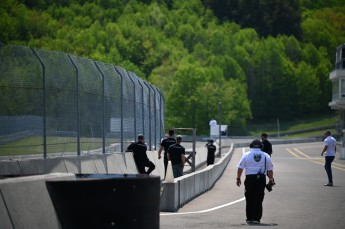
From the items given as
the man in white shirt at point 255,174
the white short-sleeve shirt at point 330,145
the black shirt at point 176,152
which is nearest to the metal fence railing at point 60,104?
the black shirt at point 176,152

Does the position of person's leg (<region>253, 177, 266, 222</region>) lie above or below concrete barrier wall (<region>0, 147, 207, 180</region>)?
below

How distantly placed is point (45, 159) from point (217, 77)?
147 meters

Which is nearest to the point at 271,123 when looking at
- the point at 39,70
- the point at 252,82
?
the point at 252,82

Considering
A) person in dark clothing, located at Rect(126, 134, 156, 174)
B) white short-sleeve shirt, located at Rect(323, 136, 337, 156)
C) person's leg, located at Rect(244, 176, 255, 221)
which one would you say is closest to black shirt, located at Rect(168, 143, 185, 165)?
person in dark clothing, located at Rect(126, 134, 156, 174)

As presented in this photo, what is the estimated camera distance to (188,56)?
7648 inches

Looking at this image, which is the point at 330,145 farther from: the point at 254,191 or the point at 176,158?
the point at 254,191

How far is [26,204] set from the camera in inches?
444

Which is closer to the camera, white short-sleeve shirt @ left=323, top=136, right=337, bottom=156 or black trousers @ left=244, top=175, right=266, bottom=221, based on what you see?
black trousers @ left=244, top=175, right=266, bottom=221

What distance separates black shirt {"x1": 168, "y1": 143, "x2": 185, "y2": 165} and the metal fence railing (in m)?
1.32

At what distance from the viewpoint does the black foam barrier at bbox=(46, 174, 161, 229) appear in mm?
9211

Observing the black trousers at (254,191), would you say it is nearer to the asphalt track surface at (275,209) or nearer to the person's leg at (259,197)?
the person's leg at (259,197)

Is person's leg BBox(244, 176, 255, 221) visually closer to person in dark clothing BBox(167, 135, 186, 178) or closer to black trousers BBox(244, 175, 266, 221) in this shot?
black trousers BBox(244, 175, 266, 221)

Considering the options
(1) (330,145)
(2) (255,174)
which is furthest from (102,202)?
(1) (330,145)

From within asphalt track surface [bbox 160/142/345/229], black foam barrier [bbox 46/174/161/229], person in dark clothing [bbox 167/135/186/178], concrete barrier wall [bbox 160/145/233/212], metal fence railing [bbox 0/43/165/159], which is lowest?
asphalt track surface [bbox 160/142/345/229]
